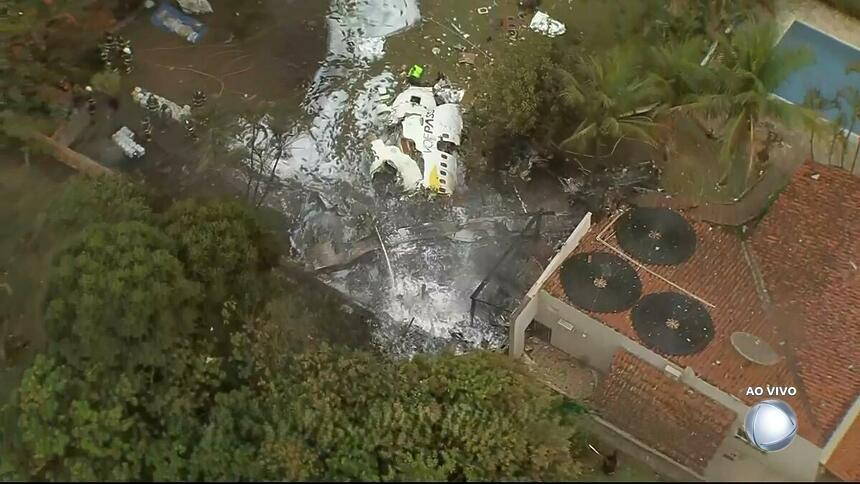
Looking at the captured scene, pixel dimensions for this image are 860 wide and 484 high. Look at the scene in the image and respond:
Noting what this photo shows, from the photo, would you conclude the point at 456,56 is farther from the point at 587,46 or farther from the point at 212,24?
the point at 212,24

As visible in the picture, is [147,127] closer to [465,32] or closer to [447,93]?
[447,93]

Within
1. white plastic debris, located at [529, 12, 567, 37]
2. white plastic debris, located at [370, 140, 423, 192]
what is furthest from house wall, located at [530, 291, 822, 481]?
white plastic debris, located at [529, 12, 567, 37]

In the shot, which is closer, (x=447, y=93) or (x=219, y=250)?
(x=219, y=250)

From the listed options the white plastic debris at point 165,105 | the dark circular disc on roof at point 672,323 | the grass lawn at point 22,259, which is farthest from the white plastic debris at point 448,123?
the grass lawn at point 22,259

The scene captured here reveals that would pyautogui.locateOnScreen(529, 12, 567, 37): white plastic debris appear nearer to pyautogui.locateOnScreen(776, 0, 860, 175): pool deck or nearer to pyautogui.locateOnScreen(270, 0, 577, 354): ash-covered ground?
pyautogui.locateOnScreen(270, 0, 577, 354): ash-covered ground

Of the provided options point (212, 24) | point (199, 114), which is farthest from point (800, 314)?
point (212, 24)

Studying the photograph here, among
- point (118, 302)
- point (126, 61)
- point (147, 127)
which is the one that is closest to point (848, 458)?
point (118, 302)
